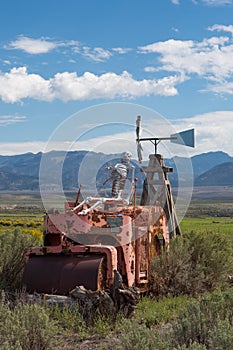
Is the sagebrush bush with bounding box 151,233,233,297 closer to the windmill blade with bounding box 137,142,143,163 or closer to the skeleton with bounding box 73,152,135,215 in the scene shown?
the skeleton with bounding box 73,152,135,215

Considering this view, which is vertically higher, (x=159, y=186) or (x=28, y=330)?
(x=159, y=186)

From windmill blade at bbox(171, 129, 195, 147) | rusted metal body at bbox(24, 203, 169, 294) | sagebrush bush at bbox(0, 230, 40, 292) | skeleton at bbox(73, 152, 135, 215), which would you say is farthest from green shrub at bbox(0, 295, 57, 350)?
windmill blade at bbox(171, 129, 195, 147)

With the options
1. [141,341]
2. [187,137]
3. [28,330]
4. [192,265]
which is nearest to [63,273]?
[28,330]

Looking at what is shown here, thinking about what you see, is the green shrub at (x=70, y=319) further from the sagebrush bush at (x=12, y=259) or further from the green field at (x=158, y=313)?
the sagebrush bush at (x=12, y=259)

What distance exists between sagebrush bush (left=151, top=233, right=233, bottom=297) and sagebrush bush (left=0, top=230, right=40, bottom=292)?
271cm

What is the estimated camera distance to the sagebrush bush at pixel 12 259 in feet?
35.6

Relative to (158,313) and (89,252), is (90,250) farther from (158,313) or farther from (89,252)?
(158,313)

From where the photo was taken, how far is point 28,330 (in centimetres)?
669

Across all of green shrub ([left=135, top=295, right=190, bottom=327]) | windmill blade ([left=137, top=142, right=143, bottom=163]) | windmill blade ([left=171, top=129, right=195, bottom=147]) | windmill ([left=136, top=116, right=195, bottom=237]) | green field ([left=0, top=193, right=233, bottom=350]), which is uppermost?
windmill blade ([left=171, top=129, right=195, bottom=147])

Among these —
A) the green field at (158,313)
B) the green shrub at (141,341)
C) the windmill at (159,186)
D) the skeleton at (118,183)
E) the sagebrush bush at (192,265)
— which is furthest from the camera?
the windmill at (159,186)

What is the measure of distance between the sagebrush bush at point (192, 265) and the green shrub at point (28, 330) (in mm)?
4341

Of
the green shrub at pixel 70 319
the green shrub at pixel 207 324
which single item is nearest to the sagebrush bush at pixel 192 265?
the green shrub at pixel 70 319

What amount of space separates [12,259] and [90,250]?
269 cm

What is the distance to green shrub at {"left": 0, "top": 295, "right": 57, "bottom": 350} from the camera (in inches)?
255
